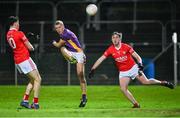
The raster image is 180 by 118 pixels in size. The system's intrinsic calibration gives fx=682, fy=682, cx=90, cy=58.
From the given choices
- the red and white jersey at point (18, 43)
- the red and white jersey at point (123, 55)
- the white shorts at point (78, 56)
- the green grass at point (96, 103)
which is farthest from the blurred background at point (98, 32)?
the red and white jersey at point (18, 43)

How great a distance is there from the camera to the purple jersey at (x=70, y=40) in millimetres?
20234

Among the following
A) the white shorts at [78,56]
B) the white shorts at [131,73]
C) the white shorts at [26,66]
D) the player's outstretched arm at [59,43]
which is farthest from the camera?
the white shorts at [78,56]

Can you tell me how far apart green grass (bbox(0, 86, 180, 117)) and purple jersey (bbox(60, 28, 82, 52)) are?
177 centimetres

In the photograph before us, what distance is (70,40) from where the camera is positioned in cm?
2028

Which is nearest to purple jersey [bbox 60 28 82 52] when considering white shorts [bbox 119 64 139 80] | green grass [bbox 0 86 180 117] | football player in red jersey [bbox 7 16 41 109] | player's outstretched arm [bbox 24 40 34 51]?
football player in red jersey [bbox 7 16 41 109]

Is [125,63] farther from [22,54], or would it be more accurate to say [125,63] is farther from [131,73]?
[22,54]

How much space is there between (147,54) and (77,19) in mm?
4853

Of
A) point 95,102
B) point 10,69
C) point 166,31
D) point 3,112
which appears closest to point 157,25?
point 166,31

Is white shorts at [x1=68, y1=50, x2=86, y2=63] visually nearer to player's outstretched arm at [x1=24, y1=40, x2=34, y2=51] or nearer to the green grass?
the green grass

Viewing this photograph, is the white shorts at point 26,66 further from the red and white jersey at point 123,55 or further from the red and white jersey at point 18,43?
the red and white jersey at point 123,55

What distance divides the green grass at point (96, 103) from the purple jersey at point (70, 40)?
1.77m

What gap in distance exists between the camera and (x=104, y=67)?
3497 centimetres

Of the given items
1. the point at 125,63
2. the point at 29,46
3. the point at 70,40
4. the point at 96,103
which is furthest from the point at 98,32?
the point at 29,46

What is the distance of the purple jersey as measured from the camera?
20234 mm
